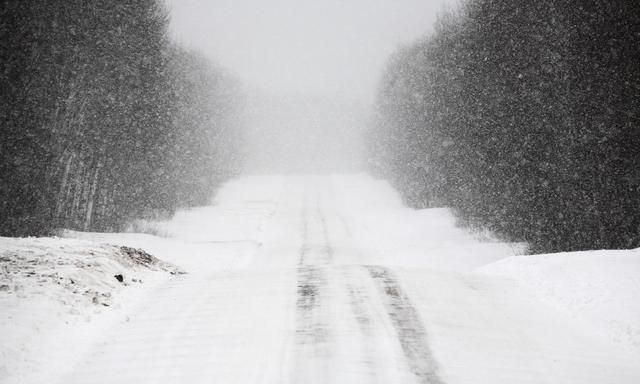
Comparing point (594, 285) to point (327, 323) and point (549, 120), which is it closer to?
point (327, 323)

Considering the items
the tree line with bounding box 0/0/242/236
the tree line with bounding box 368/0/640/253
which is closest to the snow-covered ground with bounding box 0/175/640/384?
the tree line with bounding box 368/0/640/253

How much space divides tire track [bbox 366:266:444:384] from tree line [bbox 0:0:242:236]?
10.8 m

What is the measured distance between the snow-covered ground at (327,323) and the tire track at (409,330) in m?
0.02

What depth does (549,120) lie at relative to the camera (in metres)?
13.8

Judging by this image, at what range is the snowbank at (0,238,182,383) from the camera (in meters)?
5.37

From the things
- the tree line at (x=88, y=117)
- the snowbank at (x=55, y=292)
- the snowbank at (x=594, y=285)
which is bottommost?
the snowbank at (x=55, y=292)

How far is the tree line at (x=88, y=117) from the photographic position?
13.1 m

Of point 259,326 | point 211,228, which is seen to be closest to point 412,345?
point 259,326

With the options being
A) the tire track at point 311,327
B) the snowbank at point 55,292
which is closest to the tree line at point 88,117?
the snowbank at point 55,292

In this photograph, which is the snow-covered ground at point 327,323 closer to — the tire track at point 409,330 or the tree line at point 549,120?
the tire track at point 409,330

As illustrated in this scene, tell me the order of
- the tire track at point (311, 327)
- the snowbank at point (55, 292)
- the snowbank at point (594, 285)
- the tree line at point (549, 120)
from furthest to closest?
1. the tree line at point (549, 120)
2. the snowbank at point (594, 285)
3. the snowbank at point (55, 292)
4. the tire track at point (311, 327)

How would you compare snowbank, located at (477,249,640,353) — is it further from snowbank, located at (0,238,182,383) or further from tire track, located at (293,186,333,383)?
snowbank, located at (0,238,182,383)

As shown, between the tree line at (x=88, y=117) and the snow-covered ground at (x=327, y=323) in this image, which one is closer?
the snow-covered ground at (x=327, y=323)

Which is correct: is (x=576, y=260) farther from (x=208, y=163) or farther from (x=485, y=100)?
(x=208, y=163)
